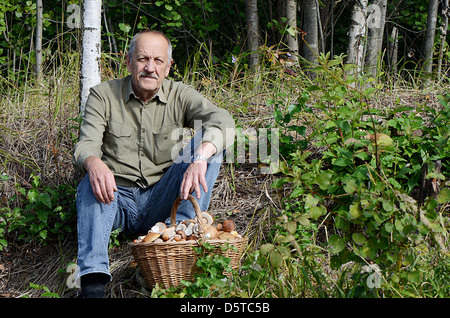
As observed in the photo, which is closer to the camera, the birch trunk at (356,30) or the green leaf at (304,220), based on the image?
the green leaf at (304,220)

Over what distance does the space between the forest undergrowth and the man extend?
357mm

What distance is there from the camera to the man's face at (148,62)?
319 cm

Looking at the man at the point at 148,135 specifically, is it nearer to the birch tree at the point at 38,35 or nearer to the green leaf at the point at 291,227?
the green leaf at the point at 291,227

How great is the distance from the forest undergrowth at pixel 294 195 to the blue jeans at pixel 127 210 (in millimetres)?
224

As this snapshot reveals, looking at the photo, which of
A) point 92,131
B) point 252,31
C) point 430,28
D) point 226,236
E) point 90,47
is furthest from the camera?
point 252,31

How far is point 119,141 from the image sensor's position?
3.20 metres

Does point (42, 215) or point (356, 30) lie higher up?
point (356, 30)

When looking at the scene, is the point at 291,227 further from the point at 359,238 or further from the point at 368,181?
the point at 368,181

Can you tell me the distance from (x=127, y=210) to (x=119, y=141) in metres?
0.43

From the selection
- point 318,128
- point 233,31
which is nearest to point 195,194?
point 318,128

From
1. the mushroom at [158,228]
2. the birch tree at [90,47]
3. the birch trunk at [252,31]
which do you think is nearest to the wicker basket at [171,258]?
the mushroom at [158,228]

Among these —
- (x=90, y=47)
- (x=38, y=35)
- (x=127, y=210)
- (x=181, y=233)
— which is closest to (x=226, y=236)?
(x=181, y=233)
